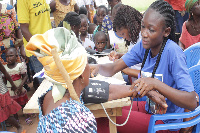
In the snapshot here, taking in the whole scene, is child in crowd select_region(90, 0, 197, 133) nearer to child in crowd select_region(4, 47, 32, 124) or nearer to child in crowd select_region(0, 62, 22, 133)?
child in crowd select_region(0, 62, 22, 133)

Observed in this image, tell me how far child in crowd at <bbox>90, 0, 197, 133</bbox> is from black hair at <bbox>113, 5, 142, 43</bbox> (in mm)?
773

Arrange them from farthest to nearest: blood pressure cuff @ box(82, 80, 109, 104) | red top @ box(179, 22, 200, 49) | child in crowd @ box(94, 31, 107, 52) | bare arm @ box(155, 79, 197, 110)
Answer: child in crowd @ box(94, 31, 107, 52) < red top @ box(179, 22, 200, 49) < blood pressure cuff @ box(82, 80, 109, 104) < bare arm @ box(155, 79, 197, 110)

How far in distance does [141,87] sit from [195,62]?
97 centimetres

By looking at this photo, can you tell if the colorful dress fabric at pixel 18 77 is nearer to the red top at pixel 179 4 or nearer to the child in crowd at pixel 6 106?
the child in crowd at pixel 6 106

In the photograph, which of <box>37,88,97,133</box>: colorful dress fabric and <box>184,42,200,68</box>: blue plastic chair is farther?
<box>184,42,200,68</box>: blue plastic chair

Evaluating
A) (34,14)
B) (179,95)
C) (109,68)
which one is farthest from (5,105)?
(179,95)

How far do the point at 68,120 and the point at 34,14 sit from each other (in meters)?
2.75

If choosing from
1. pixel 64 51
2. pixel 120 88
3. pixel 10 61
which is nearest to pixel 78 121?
pixel 64 51

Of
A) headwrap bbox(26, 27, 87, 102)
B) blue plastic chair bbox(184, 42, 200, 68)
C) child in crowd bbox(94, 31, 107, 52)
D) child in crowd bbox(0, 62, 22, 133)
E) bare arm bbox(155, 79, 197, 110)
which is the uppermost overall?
headwrap bbox(26, 27, 87, 102)

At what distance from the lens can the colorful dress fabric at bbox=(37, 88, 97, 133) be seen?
1.06 meters

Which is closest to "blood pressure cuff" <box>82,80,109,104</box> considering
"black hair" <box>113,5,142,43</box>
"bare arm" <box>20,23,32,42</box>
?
"black hair" <box>113,5,142,43</box>

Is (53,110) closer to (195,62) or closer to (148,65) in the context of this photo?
(148,65)

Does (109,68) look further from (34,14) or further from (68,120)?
(34,14)

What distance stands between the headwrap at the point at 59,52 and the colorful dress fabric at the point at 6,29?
112 inches
